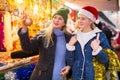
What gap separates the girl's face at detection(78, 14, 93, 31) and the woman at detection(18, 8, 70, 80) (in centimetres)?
18

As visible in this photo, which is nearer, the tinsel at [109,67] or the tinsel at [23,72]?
the tinsel at [109,67]

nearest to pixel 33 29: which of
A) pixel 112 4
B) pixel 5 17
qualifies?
pixel 5 17

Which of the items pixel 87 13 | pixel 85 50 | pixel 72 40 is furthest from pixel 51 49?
pixel 87 13

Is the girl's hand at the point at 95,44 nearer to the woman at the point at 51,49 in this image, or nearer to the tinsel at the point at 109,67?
the tinsel at the point at 109,67

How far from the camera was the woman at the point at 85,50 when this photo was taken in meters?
2.62

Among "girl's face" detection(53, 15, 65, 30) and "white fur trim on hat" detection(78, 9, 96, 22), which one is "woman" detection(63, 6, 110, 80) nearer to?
"white fur trim on hat" detection(78, 9, 96, 22)

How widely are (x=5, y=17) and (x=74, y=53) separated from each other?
5.32 feet

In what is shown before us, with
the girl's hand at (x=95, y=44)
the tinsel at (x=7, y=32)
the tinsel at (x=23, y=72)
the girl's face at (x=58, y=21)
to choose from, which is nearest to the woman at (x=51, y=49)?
the girl's face at (x=58, y=21)

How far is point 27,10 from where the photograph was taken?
4527mm

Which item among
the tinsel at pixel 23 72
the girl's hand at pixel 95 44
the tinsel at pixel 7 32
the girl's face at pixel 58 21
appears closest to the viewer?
the girl's hand at pixel 95 44

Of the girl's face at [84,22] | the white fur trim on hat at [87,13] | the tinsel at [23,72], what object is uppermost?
the white fur trim on hat at [87,13]

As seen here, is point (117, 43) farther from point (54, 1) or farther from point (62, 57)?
point (62, 57)

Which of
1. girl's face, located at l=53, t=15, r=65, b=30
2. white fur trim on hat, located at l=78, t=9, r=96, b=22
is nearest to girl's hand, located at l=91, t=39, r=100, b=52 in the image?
white fur trim on hat, located at l=78, t=9, r=96, b=22

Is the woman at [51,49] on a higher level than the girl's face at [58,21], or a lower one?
lower
